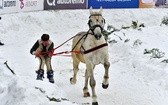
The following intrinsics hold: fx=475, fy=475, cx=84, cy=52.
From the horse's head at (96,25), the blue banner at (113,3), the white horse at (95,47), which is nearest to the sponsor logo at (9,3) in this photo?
the blue banner at (113,3)

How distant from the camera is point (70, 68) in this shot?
1538cm

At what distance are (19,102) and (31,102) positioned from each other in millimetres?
220

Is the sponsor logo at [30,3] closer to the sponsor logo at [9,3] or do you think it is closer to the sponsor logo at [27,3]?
the sponsor logo at [27,3]

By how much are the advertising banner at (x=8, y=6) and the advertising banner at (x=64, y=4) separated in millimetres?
2550

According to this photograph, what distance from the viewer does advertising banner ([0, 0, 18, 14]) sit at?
2494 cm

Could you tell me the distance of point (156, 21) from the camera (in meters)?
30.7

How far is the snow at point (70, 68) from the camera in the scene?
8812 millimetres

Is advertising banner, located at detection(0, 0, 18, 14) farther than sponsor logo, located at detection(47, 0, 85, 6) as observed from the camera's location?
No

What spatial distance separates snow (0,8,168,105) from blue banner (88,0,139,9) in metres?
2.92

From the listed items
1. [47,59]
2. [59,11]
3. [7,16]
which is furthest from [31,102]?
[59,11]

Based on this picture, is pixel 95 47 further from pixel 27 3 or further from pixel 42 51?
pixel 27 3

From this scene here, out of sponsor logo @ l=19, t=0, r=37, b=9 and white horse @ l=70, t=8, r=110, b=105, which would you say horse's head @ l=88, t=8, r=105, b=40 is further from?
sponsor logo @ l=19, t=0, r=37, b=9

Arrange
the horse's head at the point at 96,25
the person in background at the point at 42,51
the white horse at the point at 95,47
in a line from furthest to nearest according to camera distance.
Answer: the person in background at the point at 42,51 < the white horse at the point at 95,47 < the horse's head at the point at 96,25

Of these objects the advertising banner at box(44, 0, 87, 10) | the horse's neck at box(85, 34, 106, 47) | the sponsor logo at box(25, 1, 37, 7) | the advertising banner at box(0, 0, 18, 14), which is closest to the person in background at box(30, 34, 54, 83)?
the horse's neck at box(85, 34, 106, 47)
